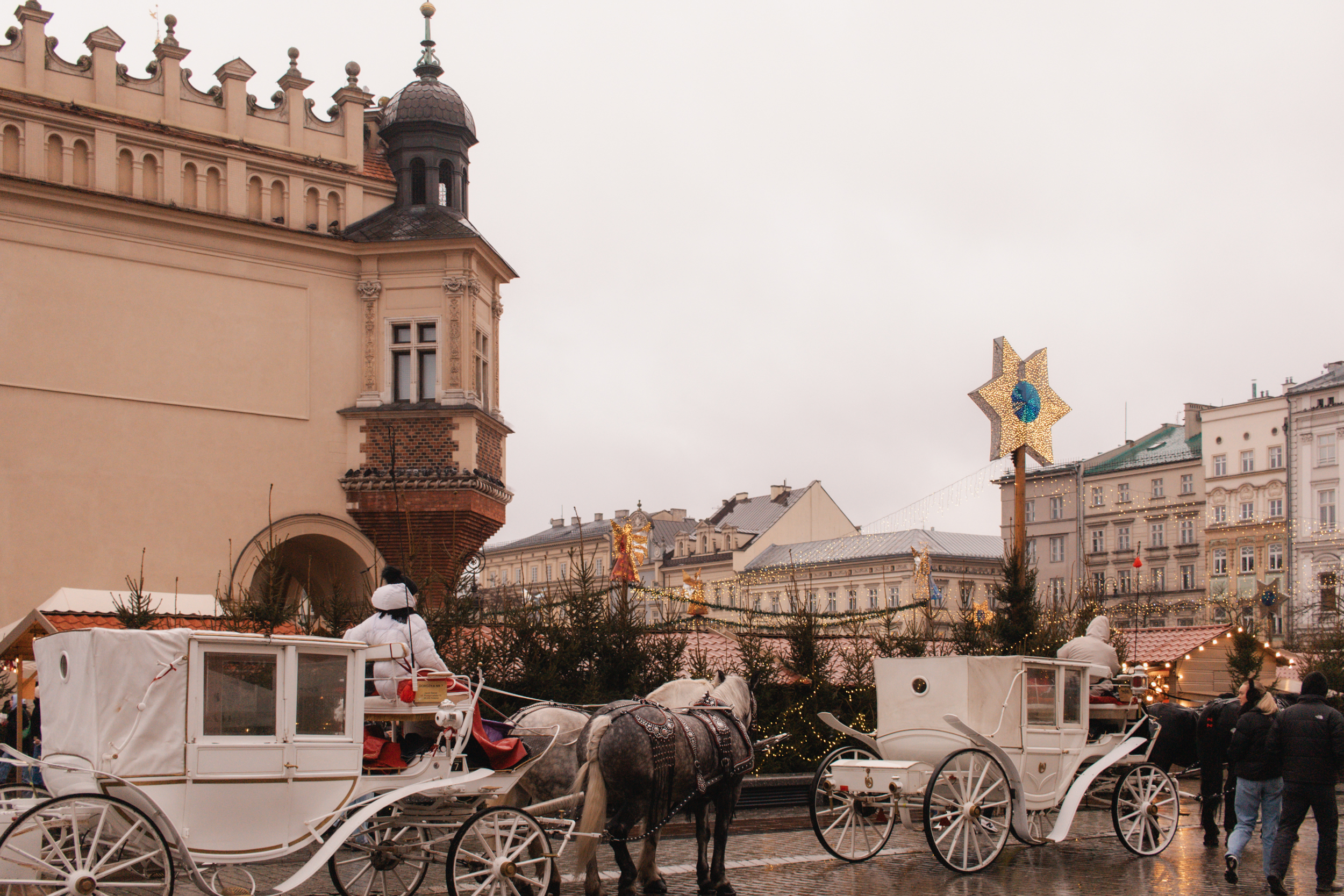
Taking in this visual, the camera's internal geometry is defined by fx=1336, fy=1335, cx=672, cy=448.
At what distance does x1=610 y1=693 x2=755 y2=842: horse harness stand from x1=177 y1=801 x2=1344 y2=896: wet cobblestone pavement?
34.8 inches

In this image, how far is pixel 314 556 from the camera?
23766mm

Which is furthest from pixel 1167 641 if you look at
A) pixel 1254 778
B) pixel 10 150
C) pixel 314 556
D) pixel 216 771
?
pixel 216 771

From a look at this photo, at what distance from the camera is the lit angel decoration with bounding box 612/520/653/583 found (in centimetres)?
2305

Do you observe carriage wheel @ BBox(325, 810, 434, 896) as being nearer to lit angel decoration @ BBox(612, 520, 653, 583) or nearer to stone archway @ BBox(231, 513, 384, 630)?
stone archway @ BBox(231, 513, 384, 630)

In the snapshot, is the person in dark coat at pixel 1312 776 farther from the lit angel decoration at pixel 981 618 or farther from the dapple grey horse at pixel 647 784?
the lit angel decoration at pixel 981 618

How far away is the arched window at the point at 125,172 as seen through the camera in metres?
21.7

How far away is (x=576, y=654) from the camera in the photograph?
1537cm

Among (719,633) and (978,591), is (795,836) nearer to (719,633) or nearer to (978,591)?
(719,633)

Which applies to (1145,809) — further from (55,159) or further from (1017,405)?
(55,159)

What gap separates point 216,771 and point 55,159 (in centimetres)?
1659

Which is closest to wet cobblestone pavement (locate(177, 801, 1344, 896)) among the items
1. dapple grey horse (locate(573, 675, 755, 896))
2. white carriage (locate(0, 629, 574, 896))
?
dapple grey horse (locate(573, 675, 755, 896))

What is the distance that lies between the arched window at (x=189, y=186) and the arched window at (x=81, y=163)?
1.47 m

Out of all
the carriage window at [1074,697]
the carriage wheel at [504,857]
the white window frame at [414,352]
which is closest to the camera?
the carriage wheel at [504,857]

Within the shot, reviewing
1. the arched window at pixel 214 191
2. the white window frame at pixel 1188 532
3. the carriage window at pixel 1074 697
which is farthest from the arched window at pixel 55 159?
the white window frame at pixel 1188 532
